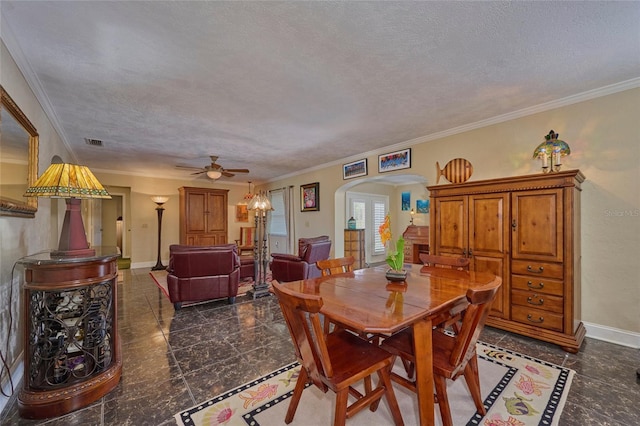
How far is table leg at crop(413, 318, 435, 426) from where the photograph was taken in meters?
1.35

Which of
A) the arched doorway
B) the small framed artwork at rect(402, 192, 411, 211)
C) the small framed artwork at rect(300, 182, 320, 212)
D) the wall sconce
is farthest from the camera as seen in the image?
the small framed artwork at rect(402, 192, 411, 211)

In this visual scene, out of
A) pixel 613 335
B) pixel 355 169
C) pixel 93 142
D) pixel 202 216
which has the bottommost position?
pixel 613 335

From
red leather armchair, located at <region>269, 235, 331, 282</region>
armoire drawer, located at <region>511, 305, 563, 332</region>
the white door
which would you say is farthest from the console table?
the white door

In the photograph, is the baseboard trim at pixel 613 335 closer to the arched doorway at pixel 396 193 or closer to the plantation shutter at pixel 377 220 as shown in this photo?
the arched doorway at pixel 396 193

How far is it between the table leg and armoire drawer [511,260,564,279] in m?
2.07

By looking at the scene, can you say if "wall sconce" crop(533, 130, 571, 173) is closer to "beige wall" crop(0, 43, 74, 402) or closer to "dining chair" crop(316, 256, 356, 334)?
"dining chair" crop(316, 256, 356, 334)

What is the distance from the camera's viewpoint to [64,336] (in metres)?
1.83

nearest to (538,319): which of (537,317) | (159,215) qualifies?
(537,317)

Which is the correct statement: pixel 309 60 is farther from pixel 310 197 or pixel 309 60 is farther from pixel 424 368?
pixel 310 197

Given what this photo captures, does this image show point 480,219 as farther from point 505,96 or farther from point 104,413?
point 104,413

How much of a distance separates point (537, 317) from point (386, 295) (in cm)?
214

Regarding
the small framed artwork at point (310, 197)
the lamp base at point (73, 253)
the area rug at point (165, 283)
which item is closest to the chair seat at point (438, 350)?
the lamp base at point (73, 253)

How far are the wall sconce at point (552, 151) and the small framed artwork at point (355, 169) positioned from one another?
8.76 feet

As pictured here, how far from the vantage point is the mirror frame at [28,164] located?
1.76 metres
